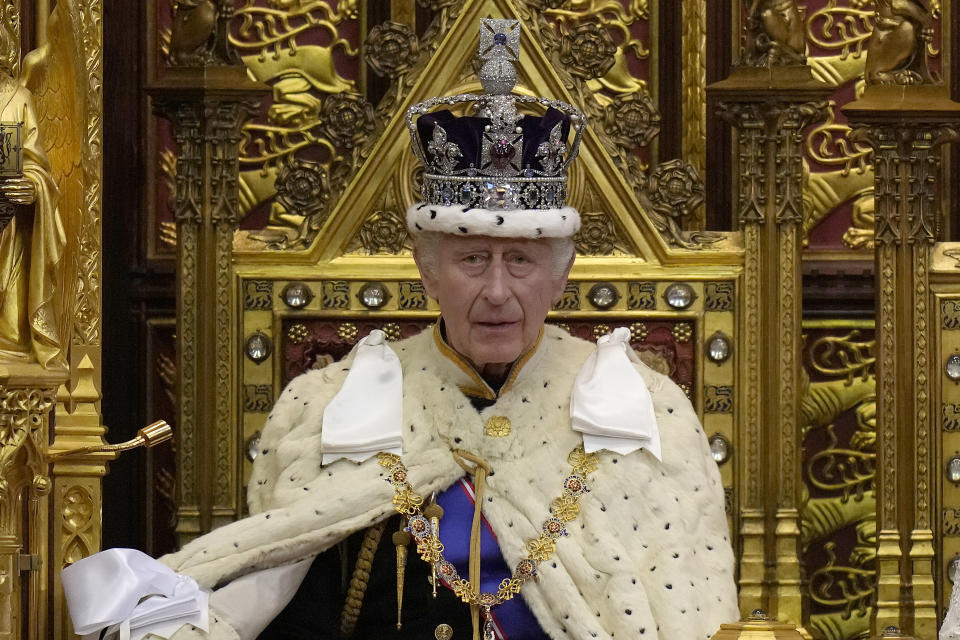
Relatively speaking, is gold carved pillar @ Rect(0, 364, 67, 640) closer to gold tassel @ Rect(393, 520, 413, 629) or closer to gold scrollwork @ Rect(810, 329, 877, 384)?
gold tassel @ Rect(393, 520, 413, 629)

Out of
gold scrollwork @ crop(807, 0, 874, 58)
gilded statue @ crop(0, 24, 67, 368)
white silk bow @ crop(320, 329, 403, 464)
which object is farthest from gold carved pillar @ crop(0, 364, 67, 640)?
gold scrollwork @ crop(807, 0, 874, 58)

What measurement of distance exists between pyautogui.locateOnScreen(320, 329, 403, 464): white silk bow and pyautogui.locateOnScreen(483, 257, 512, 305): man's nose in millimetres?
317

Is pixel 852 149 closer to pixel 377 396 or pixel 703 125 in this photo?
pixel 703 125

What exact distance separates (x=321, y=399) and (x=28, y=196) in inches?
27.5

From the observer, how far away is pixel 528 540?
4461mm

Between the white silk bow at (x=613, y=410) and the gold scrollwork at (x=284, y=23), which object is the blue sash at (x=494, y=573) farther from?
the gold scrollwork at (x=284, y=23)

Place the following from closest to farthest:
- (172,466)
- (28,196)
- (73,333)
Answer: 1. (28,196)
2. (73,333)
3. (172,466)

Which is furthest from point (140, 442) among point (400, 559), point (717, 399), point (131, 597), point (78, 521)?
point (717, 399)

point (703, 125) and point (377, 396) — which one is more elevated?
point (703, 125)

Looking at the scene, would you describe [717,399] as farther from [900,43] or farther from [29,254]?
[29,254]

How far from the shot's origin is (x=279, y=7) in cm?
635

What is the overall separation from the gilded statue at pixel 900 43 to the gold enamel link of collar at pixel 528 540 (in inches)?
53.8

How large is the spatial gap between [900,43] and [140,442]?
1936 mm

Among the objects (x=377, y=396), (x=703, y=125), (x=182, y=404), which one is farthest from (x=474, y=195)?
(x=703, y=125)
